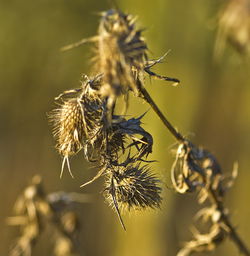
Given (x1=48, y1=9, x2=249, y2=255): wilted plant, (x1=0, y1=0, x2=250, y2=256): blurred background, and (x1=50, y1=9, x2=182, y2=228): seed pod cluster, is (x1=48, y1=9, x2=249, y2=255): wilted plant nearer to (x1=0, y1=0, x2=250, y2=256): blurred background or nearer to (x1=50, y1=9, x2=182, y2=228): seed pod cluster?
(x1=50, y1=9, x2=182, y2=228): seed pod cluster

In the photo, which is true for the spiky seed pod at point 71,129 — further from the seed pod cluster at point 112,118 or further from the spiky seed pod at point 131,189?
the spiky seed pod at point 131,189

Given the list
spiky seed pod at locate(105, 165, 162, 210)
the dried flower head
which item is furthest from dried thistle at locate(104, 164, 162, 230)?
the dried flower head

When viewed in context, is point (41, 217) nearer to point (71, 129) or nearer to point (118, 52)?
point (71, 129)

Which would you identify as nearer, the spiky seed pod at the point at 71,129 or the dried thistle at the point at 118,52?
the dried thistle at the point at 118,52

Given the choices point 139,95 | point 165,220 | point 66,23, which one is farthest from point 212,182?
point 66,23

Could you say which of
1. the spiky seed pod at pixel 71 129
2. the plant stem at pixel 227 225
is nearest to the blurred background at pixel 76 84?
the plant stem at pixel 227 225
